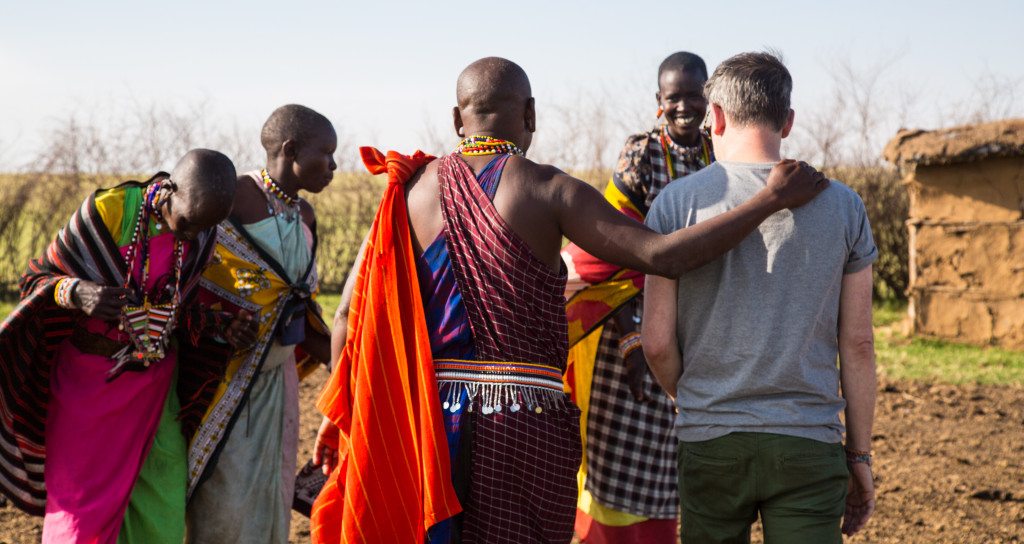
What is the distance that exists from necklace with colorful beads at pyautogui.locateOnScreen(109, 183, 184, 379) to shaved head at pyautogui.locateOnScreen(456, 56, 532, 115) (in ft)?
4.38

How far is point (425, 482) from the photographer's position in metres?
3.00

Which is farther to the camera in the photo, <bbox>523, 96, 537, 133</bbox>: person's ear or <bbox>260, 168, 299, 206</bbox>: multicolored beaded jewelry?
<bbox>260, 168, 299, 206</bbox>: multicolored beaded jewelry

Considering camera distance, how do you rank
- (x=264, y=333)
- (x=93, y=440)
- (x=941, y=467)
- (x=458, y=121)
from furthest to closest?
(x=941, y=467)
(x=264, y=333)
(x=93, y=440)
(x=458, y=121)

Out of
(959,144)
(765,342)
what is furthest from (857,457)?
(959,144)

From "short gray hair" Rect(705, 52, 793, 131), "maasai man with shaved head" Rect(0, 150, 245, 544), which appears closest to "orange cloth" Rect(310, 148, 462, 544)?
"maasai man with shaved head" Rect(0, 150, 245, 544)

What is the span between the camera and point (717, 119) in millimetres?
2947

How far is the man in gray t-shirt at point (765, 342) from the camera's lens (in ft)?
9.09

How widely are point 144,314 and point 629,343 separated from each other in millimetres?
1954

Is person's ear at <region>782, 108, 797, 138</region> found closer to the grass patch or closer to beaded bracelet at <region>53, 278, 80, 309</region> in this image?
beaded bracelet at <region>53, 278, 80, 309</region>

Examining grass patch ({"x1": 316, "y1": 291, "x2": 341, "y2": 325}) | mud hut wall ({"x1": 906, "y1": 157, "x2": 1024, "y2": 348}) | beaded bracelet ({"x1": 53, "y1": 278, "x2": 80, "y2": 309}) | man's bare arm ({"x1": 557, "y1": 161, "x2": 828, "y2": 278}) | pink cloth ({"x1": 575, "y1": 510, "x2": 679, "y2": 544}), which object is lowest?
grass patch ({"x1": 316, "y1": 291, "x2": 341, "y2": 325})

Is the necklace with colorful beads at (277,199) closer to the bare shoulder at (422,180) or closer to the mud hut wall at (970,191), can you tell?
the bare shoulder at (422,180)

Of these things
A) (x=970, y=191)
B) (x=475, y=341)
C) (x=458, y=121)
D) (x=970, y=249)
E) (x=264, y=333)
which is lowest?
(x=970, y=249)

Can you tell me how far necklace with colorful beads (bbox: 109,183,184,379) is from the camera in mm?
3844

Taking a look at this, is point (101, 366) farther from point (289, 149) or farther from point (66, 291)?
point (289, 149)
